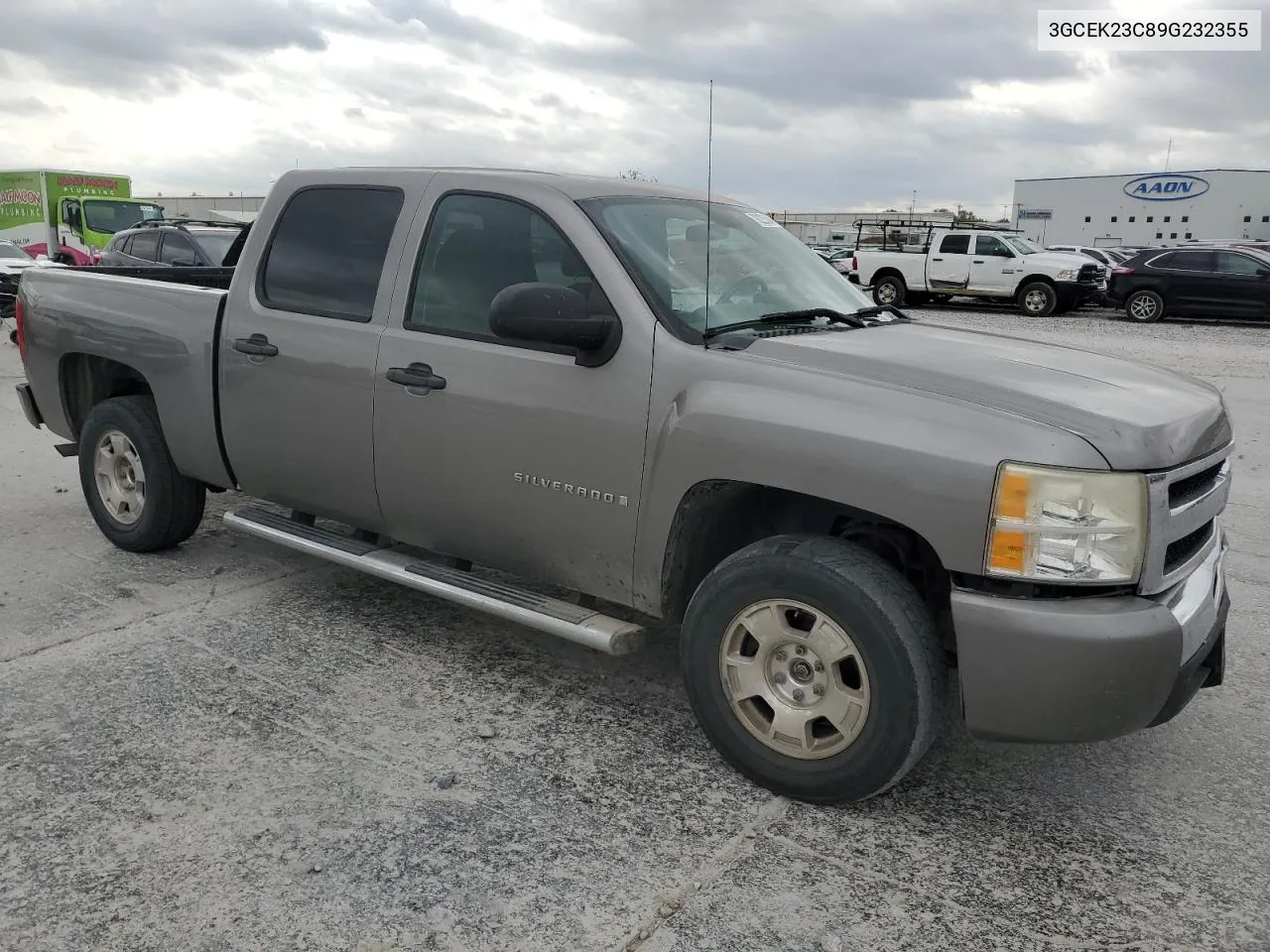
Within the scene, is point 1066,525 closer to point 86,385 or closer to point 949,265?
point 86,385

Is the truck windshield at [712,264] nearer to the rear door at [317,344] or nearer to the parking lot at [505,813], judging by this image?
the rear door at [317,344]

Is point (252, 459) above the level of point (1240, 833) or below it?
above

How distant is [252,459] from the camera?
4.54m

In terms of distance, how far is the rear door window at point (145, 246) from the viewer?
1465 centimetres

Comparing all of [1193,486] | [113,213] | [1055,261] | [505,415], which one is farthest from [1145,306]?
[113,213]

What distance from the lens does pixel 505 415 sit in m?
3.62

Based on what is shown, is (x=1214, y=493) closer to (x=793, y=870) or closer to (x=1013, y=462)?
(x=1013, y=462)

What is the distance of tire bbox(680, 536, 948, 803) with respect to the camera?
2904 mm

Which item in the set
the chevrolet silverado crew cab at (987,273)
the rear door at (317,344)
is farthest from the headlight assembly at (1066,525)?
the chevrolet silverado crew cab at (987,273)

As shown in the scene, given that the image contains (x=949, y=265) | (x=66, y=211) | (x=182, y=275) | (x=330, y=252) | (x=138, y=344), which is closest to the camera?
(x=330, y=252)

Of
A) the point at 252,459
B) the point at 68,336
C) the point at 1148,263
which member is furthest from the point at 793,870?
the point at 1148,263

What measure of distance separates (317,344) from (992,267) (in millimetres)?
20892

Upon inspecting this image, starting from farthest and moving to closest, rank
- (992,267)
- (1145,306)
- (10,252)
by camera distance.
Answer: (992,267) < (1145,306) < (10,252)

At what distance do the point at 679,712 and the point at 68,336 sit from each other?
363 cm
